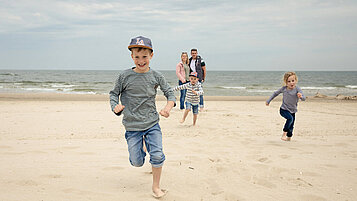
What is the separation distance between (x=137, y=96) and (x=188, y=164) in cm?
154

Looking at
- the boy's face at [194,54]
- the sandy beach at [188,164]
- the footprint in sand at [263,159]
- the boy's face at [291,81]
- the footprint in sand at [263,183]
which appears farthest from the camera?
the boy's face at [194,54]

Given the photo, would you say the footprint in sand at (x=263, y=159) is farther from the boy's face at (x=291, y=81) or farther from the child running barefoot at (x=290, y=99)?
the boy's face at (x=291, y=81)

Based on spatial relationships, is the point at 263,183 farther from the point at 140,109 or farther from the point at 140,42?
the point at 140,42

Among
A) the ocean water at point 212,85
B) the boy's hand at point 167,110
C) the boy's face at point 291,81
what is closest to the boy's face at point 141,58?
the boy's hand at point 167,110

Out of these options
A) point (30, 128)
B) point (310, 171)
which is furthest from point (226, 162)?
point (30, 128)

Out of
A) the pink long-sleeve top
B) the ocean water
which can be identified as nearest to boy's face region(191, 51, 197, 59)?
the pink long-sleeve top

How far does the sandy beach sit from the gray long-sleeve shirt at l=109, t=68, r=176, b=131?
0.80 m

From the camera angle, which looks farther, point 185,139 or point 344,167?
point 185,139

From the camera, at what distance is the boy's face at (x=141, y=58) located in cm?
298

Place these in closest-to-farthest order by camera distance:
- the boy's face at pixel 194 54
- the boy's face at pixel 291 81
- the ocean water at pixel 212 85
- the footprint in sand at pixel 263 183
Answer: the footprint in sand at pixel 263 183 → the boy's face at pixel 291 81 → the boy's face at pixel 194 54 → the ocean water at pixel 212 85

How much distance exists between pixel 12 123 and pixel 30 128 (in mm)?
936

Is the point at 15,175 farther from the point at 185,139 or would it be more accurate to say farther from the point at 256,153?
the point at 256,153

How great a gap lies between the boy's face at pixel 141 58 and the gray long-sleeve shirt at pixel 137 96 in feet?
0.26

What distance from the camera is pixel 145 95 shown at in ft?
10.1
